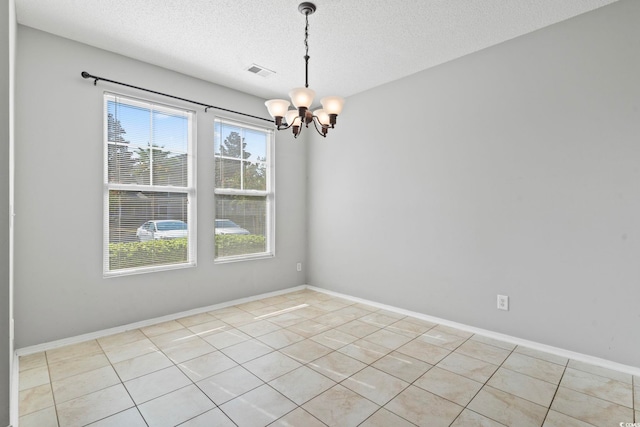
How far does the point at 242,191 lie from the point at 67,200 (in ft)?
5.91

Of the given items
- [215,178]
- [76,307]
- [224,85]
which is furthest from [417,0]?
[76,307]

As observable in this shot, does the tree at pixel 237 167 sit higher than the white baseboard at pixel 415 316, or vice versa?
the tree at pixel 237 167

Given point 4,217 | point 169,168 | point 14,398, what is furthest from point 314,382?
point 169,168

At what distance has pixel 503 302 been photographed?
297cm

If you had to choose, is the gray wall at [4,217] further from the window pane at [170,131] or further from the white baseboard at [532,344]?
the white baseboard at [532,344]

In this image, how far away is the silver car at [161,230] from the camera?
334 cm

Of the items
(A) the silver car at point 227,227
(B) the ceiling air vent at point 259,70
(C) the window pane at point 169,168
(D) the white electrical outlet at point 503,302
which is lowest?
(D) the white electrical outlet at point 503,302

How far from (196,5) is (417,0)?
1.65m

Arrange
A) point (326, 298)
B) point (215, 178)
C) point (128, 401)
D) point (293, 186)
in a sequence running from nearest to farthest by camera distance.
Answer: point (128, 401)
point (215, 178)
point (326, 298)
point (293, 186)

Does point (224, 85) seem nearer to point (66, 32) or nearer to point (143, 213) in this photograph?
point (66, 32)

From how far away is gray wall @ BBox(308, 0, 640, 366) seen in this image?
242cm

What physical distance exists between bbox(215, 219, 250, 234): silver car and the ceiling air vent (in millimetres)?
1771

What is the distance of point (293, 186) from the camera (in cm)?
474

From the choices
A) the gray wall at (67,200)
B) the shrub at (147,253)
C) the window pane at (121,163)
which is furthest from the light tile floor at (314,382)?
the window pane at (121,163)
